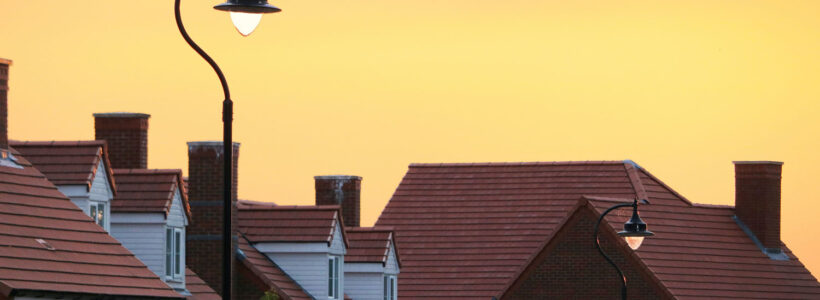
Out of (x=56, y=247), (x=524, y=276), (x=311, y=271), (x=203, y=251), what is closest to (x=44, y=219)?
(x=56, y=247)

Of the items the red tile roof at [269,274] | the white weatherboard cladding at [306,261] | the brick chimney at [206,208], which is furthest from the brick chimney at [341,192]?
the brick chimney at [206,208]

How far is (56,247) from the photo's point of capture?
28859mm

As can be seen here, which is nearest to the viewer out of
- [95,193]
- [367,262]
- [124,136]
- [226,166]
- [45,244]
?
[226,166]

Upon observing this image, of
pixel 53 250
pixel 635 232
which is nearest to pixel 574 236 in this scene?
pixel 635 232

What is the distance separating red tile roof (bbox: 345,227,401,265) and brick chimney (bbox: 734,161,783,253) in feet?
56.9

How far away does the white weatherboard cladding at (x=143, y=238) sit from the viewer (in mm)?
34531

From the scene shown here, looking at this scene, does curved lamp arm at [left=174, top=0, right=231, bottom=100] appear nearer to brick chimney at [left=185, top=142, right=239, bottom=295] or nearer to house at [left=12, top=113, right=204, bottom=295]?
house at [left=12, top=113, right=204, bottom=295]

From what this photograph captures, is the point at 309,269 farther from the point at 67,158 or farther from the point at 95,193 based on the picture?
the point at 67,158

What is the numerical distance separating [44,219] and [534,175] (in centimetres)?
3272

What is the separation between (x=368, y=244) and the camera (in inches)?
1797

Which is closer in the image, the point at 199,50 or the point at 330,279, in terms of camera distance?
the point at 199,50

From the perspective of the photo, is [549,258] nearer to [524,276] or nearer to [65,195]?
[524,276]

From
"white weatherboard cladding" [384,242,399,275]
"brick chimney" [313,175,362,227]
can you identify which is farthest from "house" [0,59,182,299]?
"brick chimney" [313,175,362,227]

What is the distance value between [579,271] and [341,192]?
7475 mm
